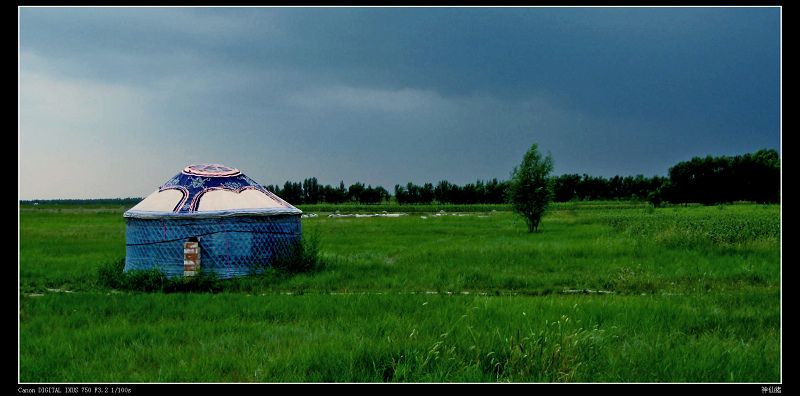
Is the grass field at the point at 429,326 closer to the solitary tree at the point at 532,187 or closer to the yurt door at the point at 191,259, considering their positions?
the yurt door at the point at 191,259

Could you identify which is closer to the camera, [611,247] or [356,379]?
[356,379]

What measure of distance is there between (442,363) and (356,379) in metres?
0.96

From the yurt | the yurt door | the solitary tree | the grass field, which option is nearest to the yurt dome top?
the yurt

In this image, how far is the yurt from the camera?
11055mm

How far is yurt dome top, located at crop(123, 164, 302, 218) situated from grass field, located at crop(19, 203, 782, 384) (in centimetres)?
200

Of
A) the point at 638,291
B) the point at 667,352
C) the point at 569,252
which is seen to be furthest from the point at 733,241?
the point at 667,352

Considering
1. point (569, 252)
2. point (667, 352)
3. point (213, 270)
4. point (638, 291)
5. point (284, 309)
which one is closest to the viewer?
point (667, 352)

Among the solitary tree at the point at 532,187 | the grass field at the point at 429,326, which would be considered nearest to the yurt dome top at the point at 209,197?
the grass field at the point at 429,326

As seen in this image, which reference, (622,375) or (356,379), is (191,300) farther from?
(622,375)

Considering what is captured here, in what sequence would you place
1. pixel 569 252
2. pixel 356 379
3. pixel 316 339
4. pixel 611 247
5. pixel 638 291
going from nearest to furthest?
pixel 356 379, pixel 316 339, pixel 638 291, pixel 569 252, pixel 611 247

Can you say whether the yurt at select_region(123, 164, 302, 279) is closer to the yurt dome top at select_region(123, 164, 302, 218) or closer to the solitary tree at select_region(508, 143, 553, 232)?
the yurt dome top at select_region(123, 164, 302, 218)

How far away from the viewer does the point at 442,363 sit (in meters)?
4.62

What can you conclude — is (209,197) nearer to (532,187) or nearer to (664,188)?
(532,187)

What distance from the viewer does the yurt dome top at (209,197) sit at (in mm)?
11289
